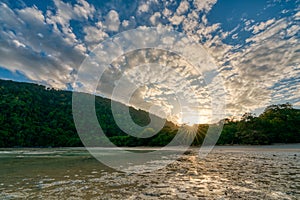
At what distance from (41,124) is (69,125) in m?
12.9

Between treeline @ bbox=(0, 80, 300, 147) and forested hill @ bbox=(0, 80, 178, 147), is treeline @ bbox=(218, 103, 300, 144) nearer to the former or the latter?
treeline @ bbox=(0, 80, 300, 147)

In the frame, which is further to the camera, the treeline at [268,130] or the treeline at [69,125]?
the treeline at [69,125]

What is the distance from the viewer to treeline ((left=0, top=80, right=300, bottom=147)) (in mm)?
52319

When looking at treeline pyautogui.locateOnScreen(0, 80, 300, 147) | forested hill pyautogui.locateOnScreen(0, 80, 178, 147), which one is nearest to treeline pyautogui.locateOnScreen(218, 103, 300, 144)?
treeline pyautogui.locateOnScreen(0, 80, 300, 147)

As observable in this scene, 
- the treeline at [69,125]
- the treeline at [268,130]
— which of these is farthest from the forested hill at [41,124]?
the treeline at [268,130]

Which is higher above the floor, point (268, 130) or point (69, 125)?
point (69, 125)

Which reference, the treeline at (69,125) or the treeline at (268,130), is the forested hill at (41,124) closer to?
the treeline at (69,125)

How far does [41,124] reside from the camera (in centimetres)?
9981

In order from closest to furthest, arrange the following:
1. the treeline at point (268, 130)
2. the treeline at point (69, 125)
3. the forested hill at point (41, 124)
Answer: the treeline at point (268, 130) → the treeline at point (69, 125) → the forested hill at point (41, 124)

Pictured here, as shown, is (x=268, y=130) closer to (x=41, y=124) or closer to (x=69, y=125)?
(x=69, y=125)

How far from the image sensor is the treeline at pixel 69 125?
5232 centimetres

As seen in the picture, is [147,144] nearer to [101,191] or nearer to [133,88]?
[133,88]

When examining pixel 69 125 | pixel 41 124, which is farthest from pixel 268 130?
pixel 41 124

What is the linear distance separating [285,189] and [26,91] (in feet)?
444
